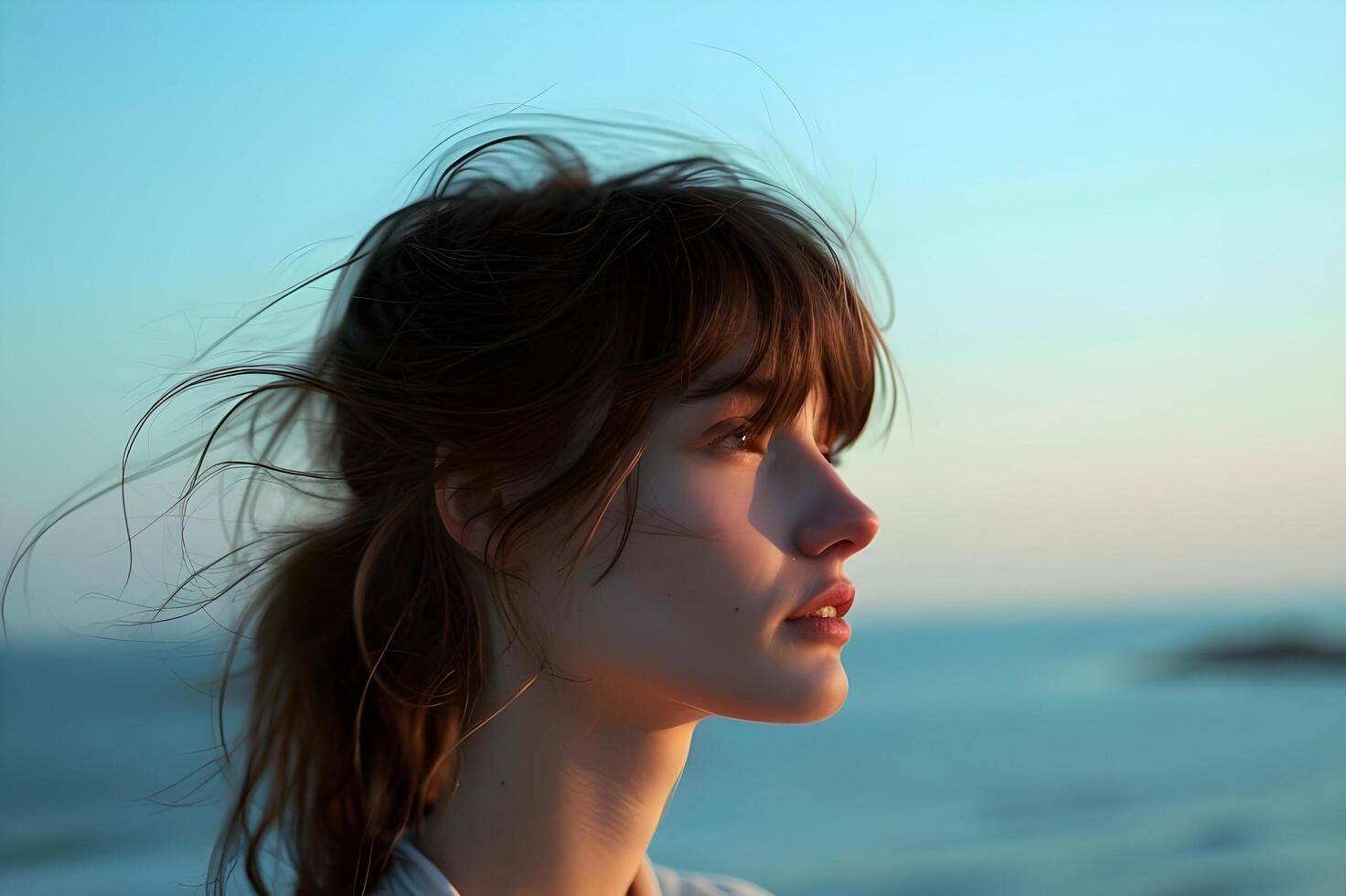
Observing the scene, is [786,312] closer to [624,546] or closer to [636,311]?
[636,311]

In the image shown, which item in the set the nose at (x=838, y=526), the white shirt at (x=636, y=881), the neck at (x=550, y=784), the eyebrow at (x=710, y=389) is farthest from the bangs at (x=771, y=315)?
the white shirt at (x=636, y=881)

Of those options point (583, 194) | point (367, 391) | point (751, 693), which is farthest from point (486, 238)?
point (751, 693)

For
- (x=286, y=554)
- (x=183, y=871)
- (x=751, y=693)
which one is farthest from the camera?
(x=183, y=871)

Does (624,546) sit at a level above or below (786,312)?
below

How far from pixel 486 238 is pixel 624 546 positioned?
0.43m

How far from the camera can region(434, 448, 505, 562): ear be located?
55.6 inches

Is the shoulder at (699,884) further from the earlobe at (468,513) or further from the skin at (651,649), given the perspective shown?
the earlobe at (468,513)

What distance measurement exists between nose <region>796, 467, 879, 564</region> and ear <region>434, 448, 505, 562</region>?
362 millimetres

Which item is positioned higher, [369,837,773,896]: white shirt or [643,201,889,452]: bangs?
[643,201,889,452]: bangs

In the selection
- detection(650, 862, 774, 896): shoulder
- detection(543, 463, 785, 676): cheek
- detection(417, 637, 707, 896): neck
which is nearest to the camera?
detection(543, 463, 785, 676): cheek

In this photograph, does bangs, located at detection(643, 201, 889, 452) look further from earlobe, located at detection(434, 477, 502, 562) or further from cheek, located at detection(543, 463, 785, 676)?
earlobe, located at detection(434, 477, 502, 562)

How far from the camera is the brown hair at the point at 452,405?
4.48 feet

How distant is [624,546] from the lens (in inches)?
53.0

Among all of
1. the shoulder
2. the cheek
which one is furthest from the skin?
the shoulder
